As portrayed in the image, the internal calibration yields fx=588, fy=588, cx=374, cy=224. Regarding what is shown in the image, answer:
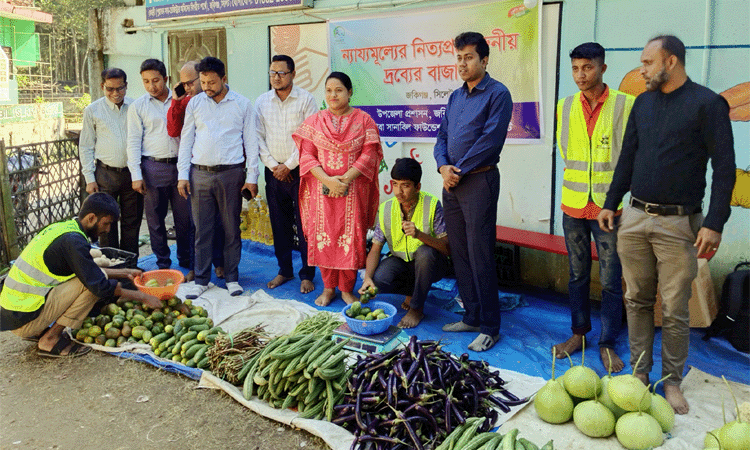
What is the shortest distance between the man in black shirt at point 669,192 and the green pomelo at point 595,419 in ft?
1.96

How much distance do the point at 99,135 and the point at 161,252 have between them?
4.42 feet

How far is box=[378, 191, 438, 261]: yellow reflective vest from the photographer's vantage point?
188 inches

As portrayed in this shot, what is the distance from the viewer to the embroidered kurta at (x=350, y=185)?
4.97 m

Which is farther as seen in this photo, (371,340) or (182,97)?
(182,97)

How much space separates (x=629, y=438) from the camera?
2.88 meters

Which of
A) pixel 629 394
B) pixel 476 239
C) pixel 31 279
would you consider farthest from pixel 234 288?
pixel 629 394

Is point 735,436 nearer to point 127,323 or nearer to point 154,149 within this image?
point 127,323

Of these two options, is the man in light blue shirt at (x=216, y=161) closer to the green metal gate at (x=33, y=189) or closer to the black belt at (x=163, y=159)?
the black belt at (x=163, y=159)

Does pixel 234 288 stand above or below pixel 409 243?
below

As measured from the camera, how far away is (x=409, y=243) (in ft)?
16.0

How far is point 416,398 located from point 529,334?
1.72 meters

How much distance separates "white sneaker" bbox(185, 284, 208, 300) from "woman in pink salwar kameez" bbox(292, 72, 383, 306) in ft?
3.78

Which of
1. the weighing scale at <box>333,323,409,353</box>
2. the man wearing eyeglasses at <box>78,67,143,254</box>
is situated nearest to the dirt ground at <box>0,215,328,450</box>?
the weighing scale at <box>333,323,409,353</box>

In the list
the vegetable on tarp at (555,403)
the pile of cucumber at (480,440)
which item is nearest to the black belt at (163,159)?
the pile of cucumber at (480,440)
